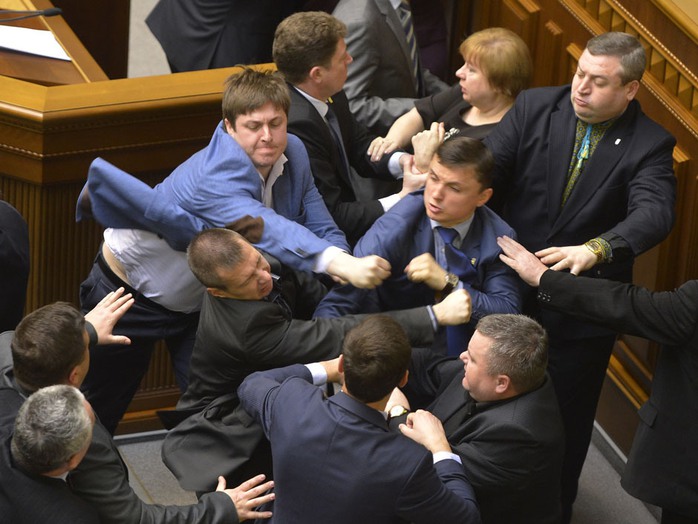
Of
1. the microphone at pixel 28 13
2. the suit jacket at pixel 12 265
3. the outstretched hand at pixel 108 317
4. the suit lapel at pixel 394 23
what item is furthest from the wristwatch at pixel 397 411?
the microphone at pixel 28 13

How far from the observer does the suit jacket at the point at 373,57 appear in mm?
4309

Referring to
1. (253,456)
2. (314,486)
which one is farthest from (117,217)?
(314,486)

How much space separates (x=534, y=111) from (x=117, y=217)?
1.24 meters

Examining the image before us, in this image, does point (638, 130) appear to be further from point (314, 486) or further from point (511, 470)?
point (314, 486)

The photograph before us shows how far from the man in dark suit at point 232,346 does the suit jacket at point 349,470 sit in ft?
0.98

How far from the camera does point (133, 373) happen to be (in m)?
3.67

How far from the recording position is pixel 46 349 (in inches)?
104

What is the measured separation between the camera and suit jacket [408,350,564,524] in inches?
113

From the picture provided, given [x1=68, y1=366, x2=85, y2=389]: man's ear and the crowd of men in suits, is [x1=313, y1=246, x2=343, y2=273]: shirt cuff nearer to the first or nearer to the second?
the crowd of men in suits

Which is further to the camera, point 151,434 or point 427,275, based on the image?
point 151,434

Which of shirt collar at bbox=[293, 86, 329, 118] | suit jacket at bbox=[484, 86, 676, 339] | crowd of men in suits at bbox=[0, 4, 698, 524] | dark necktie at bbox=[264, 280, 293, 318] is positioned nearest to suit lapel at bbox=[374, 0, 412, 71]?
crowd of men in suits at bbox=[0, 4, 698, 524]

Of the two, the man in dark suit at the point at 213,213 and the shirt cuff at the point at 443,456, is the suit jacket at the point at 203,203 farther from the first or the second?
the shirt cuff at the point at 443,456

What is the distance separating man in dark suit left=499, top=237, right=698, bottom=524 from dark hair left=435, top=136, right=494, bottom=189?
0.21 m

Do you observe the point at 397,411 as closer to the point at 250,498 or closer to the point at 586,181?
the point at 250,498
